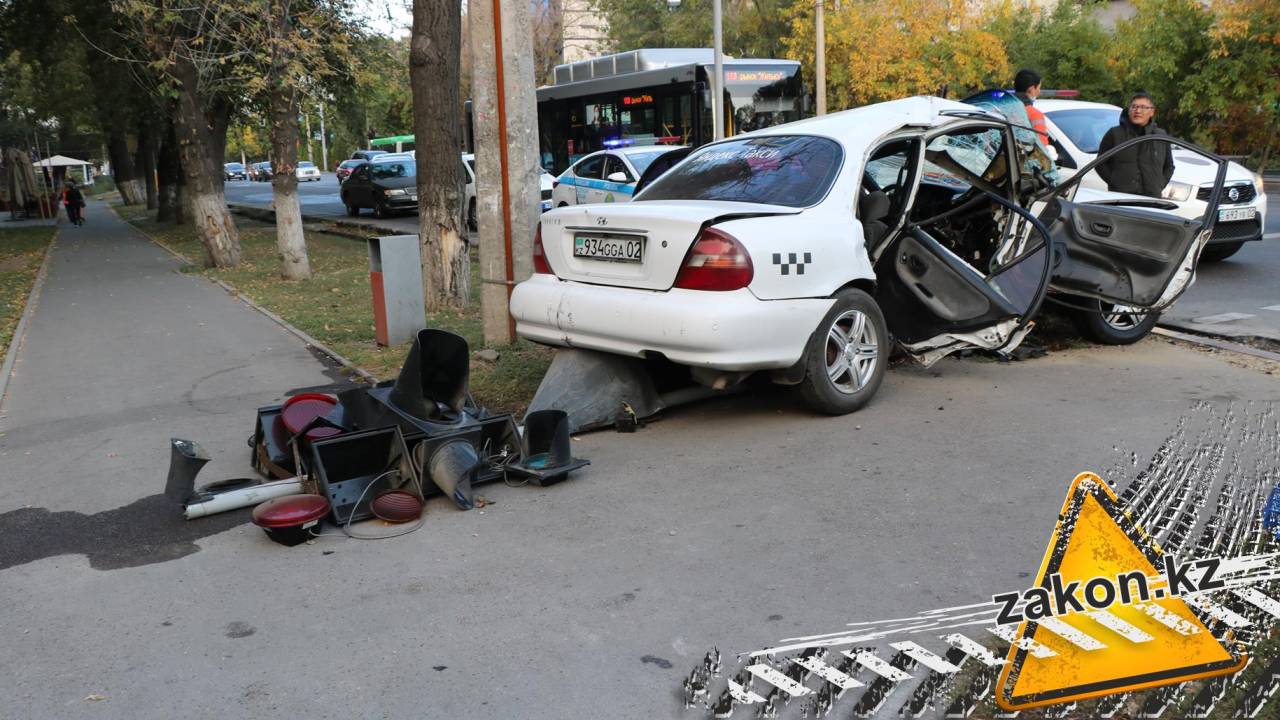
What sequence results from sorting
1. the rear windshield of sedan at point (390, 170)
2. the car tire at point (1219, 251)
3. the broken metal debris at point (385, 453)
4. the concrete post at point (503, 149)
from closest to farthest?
the broken metal debris at point (385, 453) → the concrete post at point (503, 149) → the car tire at point (1219, 251) → the rear windshield of sedan at point (390, 170)

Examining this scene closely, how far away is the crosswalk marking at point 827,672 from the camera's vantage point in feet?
10.7

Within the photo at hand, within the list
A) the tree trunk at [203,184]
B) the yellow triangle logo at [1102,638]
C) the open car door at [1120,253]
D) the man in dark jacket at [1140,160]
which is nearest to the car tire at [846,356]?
the open car door at [1120,253]

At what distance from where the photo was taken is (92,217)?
40.4m

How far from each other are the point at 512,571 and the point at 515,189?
15.4 feet

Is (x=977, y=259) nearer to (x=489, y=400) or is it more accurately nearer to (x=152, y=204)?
(x=489, y=400)

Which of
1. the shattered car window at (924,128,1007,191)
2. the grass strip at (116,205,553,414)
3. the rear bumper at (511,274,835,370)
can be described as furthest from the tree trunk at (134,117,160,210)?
the rear bumper at (511,274,835,370)

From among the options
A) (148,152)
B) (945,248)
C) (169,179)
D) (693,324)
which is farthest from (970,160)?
(148,152)

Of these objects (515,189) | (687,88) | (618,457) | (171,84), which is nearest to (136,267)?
(171,84)

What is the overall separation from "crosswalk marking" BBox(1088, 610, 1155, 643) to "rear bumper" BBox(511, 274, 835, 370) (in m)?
2.62

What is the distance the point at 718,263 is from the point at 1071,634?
2910 millimetres

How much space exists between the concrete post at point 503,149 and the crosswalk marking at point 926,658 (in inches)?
218

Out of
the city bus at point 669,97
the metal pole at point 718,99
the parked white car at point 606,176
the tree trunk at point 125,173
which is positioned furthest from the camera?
the tree trunk at point 125,173

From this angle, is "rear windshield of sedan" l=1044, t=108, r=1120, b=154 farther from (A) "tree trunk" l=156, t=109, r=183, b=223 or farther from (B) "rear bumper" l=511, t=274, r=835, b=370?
(A) "tree trunk" l=156, t=109, r=183, b=223

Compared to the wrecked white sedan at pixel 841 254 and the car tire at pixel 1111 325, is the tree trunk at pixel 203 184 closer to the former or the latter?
the wrecked white sedan at pixel 841 254
